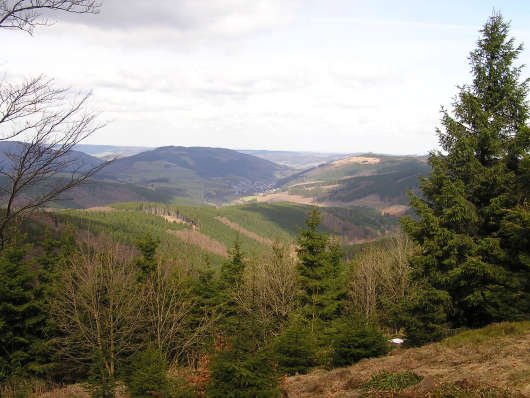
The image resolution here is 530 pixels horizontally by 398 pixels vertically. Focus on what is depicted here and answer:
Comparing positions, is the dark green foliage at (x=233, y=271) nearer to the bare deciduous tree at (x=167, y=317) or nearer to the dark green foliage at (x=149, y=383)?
the bare deciduous tree at (x=167, y=317)

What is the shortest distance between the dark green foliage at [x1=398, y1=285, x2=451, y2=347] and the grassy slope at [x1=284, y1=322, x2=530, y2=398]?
1892mm

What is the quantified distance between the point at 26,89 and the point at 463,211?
1615 cm

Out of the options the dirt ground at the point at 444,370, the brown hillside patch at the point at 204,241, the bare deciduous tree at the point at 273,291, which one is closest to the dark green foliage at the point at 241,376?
the dirt ground at the point at 444,370

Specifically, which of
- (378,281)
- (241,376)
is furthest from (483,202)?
(378,281)

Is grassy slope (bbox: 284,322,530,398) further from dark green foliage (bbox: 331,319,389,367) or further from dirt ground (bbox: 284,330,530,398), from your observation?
dark green foliage (bbox: 331,319,389,367)

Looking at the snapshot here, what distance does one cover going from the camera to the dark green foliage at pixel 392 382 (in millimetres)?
9383

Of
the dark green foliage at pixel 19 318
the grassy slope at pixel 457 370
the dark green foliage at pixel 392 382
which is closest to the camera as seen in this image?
the grassy slope at pixel 457 370

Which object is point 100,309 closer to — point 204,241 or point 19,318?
point 19,318

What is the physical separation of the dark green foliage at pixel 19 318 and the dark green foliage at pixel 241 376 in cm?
1891

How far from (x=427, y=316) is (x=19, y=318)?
25299mm

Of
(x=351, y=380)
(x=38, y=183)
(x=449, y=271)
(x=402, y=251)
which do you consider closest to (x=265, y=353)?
(x=351, y=380)

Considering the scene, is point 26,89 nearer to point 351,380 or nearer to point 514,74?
point 351,380

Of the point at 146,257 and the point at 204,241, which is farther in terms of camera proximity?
the point at 204,241

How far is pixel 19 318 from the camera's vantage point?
23.5 m
